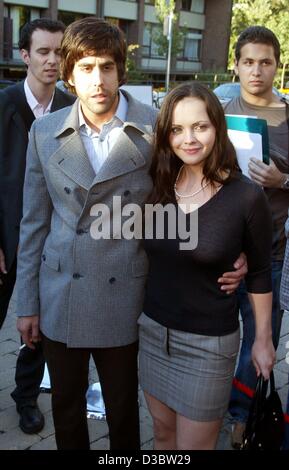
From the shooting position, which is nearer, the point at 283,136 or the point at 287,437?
the point at 287,437

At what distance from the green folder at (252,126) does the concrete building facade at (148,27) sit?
90.3 ft

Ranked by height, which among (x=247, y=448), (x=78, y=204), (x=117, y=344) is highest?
(x=78, y=204)

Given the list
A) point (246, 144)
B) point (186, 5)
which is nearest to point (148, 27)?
point (186, 5)

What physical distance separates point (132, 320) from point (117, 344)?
12cm

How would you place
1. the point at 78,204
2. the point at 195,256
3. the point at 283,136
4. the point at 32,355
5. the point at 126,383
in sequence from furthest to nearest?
1. the point at 32,355
2. the point at 283,136
3. the point at 126,383
4. the point at 78,204
5. the point at 195,256

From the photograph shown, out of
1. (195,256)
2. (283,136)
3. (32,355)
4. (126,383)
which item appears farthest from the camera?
(32,355)

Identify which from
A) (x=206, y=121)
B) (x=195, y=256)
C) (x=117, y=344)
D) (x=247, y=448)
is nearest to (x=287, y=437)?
(x=247, y=448)

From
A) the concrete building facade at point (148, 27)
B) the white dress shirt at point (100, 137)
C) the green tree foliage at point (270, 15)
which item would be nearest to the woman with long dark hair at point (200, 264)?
the white dress shirt at point (100, 137)

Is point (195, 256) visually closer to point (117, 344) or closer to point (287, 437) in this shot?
point (117, 344)

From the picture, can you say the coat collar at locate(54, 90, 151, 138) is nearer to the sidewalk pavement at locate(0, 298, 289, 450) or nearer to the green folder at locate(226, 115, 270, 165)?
the green folder at locate(226, 115, 270, 165)

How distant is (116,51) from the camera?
220cm

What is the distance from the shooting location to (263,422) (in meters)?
2.28

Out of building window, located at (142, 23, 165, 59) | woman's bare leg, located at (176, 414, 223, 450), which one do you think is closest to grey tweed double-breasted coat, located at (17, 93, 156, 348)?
woman's bare leg, located at (176, 414, 223, 450)

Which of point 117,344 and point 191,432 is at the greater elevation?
point 117,344
